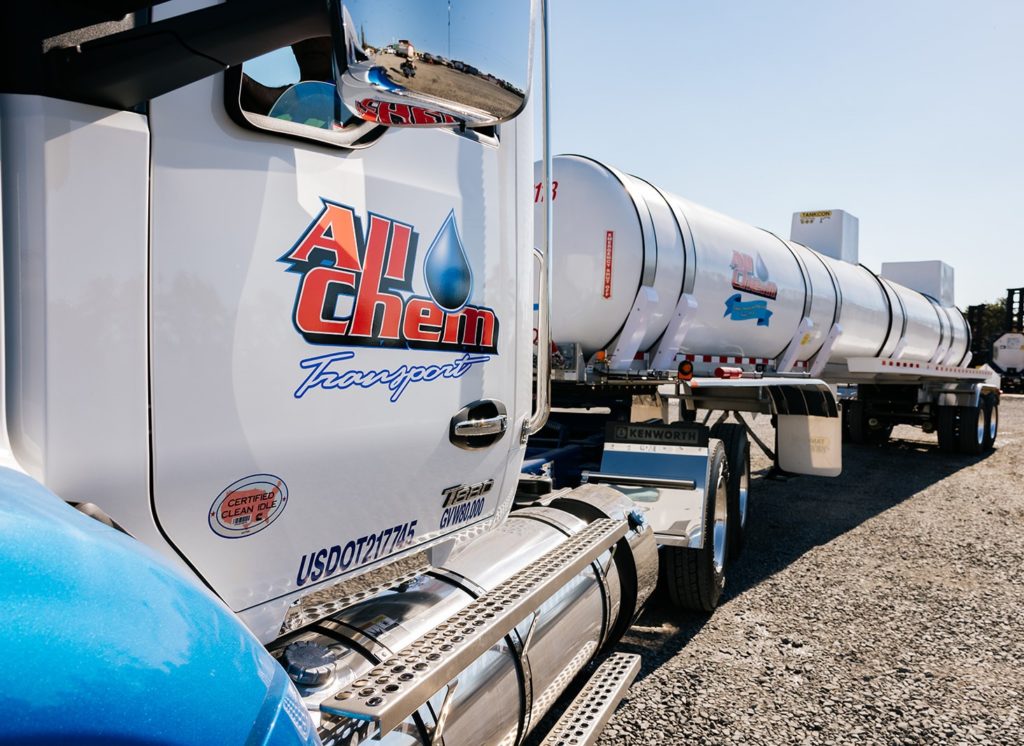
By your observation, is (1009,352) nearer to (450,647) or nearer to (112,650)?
(450,647)

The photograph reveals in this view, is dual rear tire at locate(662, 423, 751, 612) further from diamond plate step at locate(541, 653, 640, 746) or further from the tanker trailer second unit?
diamond plate step at locate(541, 653, 640, 746)

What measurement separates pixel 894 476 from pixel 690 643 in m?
7.09

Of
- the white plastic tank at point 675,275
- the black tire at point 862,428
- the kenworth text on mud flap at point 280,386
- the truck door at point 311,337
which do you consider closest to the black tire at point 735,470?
the white plastic tank at point 675,275

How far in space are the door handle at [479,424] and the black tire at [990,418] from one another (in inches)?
508

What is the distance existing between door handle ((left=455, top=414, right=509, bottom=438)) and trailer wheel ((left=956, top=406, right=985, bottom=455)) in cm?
1214

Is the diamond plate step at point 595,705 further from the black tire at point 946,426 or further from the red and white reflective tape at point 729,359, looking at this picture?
the black tire at point 946,426

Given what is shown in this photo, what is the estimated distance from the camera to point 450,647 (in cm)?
178

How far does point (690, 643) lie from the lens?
4.21 metres

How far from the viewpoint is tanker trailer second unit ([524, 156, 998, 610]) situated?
4641 millimetres

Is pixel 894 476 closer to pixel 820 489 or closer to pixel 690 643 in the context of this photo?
pixel 820 489

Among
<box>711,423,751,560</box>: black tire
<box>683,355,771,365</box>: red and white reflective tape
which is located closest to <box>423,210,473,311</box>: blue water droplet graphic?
<box>711,423,751,560</box>: black tire

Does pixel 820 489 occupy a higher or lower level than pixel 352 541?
lower

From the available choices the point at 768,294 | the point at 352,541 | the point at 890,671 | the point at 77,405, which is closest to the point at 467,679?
the point at 352,541

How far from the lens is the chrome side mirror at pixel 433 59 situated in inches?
37.9
